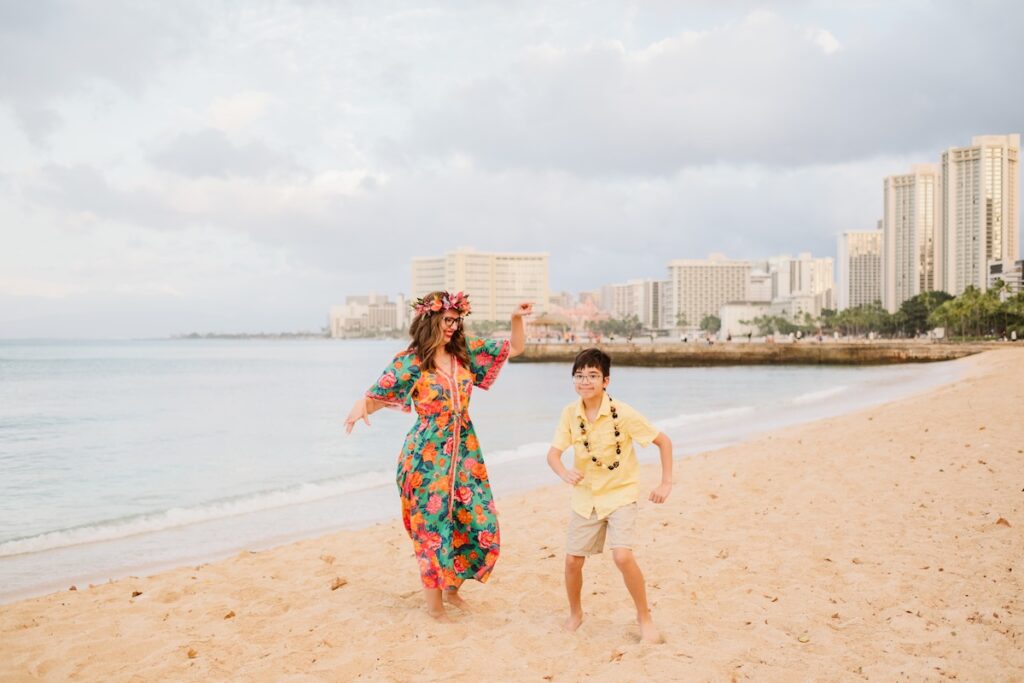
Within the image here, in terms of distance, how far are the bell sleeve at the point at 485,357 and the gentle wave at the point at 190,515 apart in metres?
6.13

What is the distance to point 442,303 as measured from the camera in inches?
173

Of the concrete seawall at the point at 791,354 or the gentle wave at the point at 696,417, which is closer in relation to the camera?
the gentle wave at the point at 696,417

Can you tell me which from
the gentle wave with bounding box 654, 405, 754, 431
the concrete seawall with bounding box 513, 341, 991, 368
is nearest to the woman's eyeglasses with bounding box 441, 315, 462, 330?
the gentle wave with bounding box 654, 405, 754, 431

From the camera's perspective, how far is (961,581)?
15.6 feet

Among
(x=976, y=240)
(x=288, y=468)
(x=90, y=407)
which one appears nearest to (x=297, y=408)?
(x=90, y=407)

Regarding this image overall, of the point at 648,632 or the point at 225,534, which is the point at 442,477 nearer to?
the point at 648,632

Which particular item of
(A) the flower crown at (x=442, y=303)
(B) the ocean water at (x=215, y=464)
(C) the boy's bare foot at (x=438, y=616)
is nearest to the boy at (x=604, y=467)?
(A) the flower crown at (x=442, y=303)

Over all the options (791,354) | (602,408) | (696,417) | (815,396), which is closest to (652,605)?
(602,408)

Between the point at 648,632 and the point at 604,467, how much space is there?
36.0 inches

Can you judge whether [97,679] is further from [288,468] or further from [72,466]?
[72,466]

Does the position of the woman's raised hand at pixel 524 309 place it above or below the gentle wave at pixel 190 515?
above

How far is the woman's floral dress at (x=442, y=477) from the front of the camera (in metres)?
4.32

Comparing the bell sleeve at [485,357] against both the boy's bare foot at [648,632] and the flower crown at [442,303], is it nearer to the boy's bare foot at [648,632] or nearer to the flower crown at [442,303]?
the flower crown at [442,303]

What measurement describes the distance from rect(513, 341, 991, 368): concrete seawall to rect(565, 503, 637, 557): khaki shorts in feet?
200
